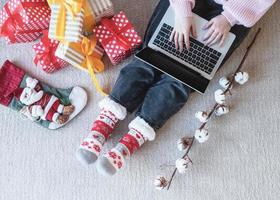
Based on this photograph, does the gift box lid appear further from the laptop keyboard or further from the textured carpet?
the laptop keyboard

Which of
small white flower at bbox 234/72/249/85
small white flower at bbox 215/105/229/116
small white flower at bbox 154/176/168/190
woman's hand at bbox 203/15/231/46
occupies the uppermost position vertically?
woman's hand at bbox 203/15/231/46

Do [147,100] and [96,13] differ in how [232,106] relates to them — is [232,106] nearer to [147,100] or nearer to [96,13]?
Result: [147,100]

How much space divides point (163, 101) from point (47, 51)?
0.38 m

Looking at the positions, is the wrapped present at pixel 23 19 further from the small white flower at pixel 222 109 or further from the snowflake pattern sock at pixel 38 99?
the small white flower at pixel 222 109

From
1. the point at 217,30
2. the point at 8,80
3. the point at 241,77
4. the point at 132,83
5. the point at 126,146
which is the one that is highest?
the point at 217,30

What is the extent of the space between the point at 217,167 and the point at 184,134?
133 mm

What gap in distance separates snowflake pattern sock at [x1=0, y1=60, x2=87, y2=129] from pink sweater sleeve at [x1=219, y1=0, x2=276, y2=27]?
18.8 inches

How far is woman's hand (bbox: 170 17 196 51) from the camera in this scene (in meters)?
0.95

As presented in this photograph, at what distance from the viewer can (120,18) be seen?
40.8 inches

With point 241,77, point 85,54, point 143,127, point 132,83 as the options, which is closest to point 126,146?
point 143,127

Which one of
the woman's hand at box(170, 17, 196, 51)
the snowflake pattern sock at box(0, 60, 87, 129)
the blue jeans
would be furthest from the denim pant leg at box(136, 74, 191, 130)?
the snowflake pattern sock at box(0, 60, 87, 129)

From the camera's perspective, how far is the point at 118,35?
1.04 metres

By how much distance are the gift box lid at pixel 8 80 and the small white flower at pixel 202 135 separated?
55cm

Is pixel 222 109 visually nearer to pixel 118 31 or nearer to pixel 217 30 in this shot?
pixel 217 30
